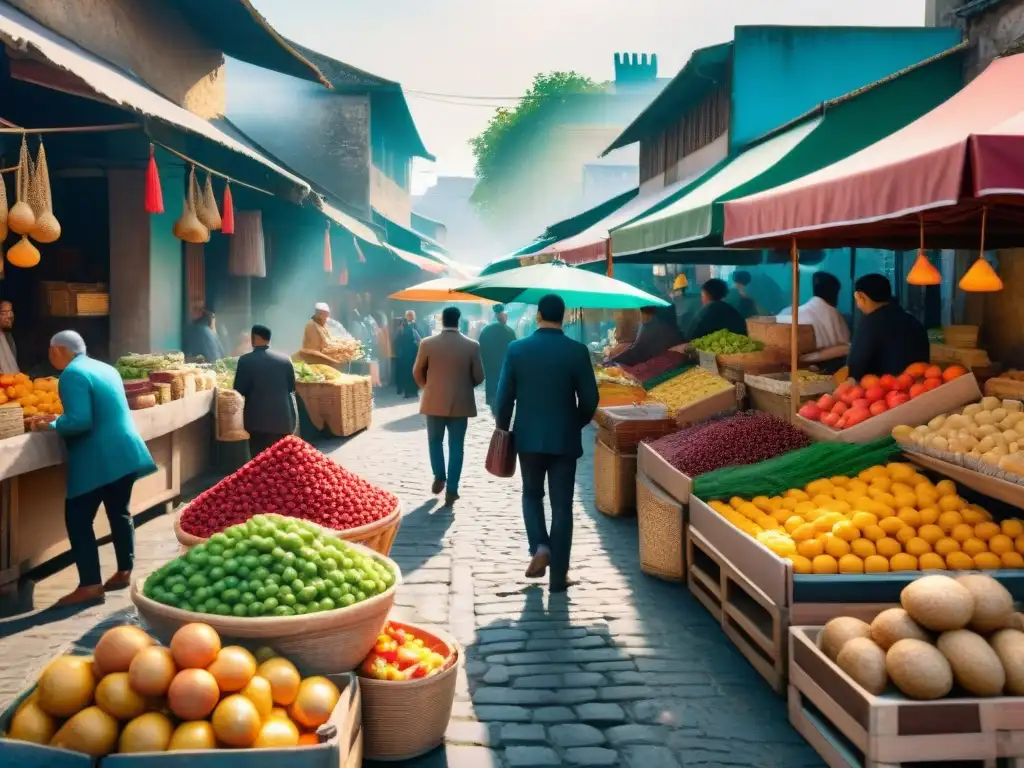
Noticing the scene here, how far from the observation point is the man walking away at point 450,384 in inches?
379

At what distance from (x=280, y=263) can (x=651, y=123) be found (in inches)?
351

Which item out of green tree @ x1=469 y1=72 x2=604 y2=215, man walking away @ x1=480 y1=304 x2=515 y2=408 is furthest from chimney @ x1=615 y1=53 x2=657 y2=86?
man walking away @ x1=480 y1=304 x2=515 y2=408

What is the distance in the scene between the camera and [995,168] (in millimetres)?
4047

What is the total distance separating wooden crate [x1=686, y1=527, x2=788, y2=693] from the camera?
187 inches

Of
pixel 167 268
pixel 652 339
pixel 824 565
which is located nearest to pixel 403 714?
pixel 824 565

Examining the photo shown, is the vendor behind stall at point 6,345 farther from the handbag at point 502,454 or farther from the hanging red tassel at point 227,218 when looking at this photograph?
the handbag at point 502,454

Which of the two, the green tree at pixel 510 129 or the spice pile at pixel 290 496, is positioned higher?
the green tree at pixel 510 129

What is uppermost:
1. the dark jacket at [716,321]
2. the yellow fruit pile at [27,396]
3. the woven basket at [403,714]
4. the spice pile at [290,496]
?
the dark jacket at [716,321]

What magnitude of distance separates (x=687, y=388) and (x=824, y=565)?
17.4 ft

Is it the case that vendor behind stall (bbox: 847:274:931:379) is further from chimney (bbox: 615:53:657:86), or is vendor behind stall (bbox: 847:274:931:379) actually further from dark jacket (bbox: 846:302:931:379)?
chimney (bbox: 615:53:657:86)

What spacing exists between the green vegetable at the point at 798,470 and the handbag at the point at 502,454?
1.36 metres

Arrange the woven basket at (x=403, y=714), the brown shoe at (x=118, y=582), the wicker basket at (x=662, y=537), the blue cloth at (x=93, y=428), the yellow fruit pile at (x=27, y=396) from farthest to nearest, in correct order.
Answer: the yellow fruit pile at (x=27, y=396)
the brown shoe at (x=118, y=582)
the wicker basket at (x=662, y=537)
the blue cloth at (x=93, y=428)
the woven basket at (x=403, y=714)

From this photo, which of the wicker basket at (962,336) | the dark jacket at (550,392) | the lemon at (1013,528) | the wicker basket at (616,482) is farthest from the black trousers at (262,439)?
the lemon at (1013,528)

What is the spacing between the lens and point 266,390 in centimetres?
916
